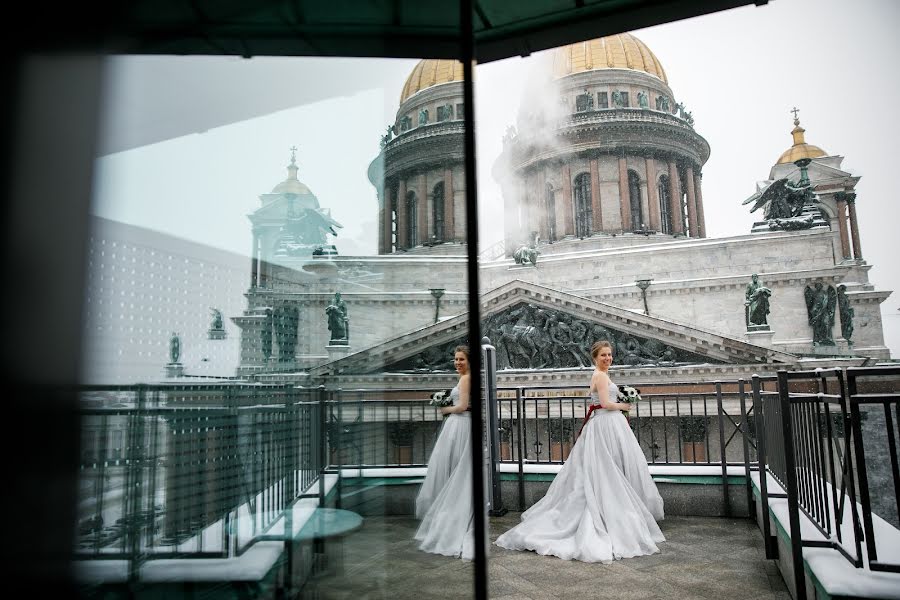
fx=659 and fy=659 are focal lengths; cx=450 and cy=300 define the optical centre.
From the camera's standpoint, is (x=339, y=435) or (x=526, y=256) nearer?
(x=339, y=435)

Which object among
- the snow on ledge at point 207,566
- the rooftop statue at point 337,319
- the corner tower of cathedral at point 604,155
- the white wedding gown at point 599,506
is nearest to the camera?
the snow on ledge at point 207,566

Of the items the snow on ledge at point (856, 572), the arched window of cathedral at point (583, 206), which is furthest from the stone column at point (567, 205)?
the snow on ledge at point (856, 572)

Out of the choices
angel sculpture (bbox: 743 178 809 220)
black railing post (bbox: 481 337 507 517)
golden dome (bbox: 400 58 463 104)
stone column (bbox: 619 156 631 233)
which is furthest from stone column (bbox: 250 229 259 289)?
stone column (bbox: 619 156 631 233)

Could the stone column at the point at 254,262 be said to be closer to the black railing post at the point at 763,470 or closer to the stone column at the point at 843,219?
the black railing post at the point at 763,470

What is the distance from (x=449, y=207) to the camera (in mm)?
2209

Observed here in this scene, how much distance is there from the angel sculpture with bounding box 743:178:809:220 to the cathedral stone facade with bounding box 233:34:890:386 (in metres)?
0.08

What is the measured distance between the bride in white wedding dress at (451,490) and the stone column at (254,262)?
2.61 ft

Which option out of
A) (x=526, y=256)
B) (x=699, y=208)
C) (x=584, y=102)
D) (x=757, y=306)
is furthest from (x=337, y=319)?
(x=699, y=208)

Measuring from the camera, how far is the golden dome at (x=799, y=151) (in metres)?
42.2

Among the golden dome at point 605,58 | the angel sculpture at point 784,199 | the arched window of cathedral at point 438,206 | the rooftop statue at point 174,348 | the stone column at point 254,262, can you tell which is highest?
the golden dome at point 605,58

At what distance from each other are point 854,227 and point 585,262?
21.3m

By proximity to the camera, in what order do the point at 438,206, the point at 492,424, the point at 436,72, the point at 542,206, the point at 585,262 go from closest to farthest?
the point at 438,206 → the point at 436,72 → the point at 492,424 → the point at 585,262 → the point at 542,206

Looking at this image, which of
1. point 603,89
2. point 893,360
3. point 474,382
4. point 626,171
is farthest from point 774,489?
point 603,89

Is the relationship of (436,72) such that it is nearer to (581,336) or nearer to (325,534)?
(325,534)
